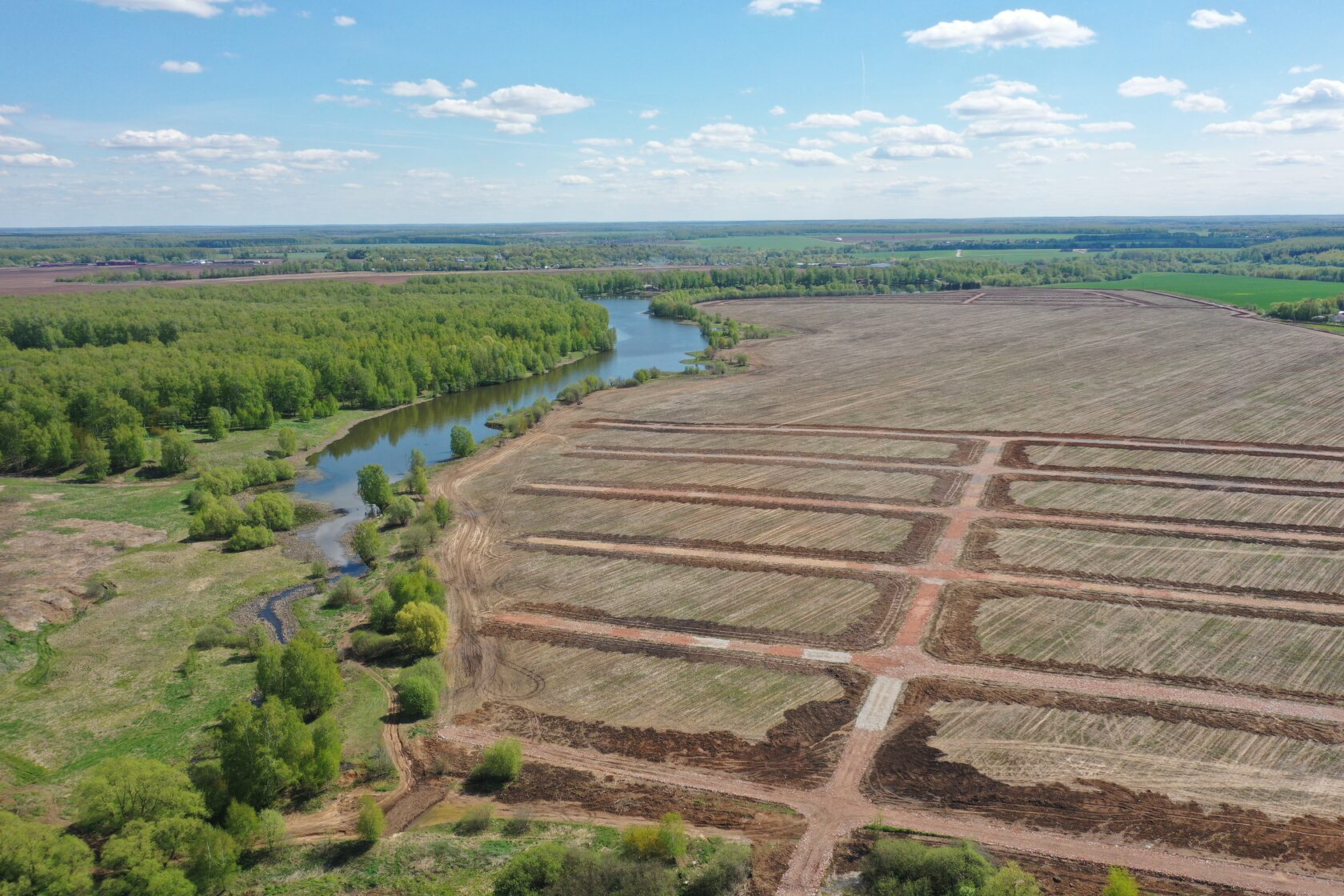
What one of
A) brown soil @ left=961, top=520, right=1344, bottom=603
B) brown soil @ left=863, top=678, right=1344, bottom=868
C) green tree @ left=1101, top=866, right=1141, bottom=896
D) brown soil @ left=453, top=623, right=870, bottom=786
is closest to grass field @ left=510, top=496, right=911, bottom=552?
brown soil @ left=961, top=520, right=1344, bottom=603

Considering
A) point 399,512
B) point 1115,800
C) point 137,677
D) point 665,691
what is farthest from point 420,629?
point 1115,800

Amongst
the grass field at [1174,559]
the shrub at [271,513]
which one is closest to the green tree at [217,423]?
the shrub at [271,513]

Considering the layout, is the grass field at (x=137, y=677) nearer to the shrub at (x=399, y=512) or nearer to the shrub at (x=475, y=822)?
the shrub at (x=399, y=512)

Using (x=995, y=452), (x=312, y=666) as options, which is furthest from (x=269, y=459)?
(x=995, y=452)

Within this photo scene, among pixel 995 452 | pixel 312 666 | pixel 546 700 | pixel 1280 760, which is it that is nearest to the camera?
pixel 1280 760

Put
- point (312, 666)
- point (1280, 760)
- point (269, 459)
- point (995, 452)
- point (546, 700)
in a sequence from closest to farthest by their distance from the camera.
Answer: point (1280, 760) < point (312, 666) < point (546, 700) < point (995, 452) < point (269, 459)

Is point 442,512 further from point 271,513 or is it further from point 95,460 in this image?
point 95,460

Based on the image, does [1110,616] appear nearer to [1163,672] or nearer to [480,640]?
[1163,672]
